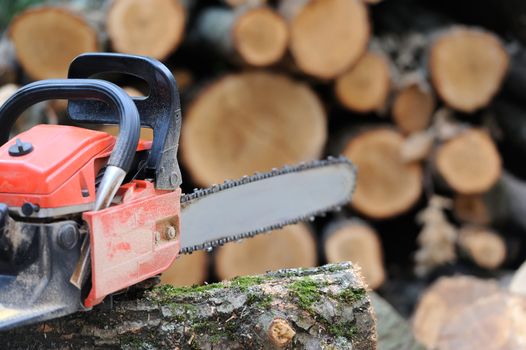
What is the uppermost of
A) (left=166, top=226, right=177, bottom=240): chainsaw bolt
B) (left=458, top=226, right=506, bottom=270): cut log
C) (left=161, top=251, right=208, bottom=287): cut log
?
(left=166, top=226, right=177, bottom=240): chainsaw bolt

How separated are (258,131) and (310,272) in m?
1.74

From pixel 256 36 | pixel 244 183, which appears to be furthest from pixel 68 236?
pixel 256 36

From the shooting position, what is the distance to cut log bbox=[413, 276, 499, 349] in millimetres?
2938

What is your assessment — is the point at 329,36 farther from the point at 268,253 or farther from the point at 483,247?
the point at 483,247

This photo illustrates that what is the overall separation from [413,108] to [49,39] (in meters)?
1.75

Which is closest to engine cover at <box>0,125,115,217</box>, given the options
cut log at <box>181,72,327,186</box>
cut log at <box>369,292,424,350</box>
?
cut log at <box>369,292,424,350</box>

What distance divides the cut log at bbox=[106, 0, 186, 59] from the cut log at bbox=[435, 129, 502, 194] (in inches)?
54.4

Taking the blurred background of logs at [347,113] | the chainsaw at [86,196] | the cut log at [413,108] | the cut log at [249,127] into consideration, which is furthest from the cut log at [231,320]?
the cut log at [413,108]

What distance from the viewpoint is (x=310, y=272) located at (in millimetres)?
1446

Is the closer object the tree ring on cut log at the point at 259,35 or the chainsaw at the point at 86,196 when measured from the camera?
the chainsaw at the point at 86,196

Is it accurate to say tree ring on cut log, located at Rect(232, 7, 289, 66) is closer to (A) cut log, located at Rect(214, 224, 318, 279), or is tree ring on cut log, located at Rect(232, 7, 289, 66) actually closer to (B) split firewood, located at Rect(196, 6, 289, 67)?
(B) split firewood, located at Rect(196, 6, 289, 67)

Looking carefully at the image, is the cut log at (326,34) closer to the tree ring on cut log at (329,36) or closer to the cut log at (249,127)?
the tree ring on cut log at (329,36)

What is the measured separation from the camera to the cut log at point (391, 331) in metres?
2.25

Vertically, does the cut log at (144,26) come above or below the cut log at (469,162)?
above
